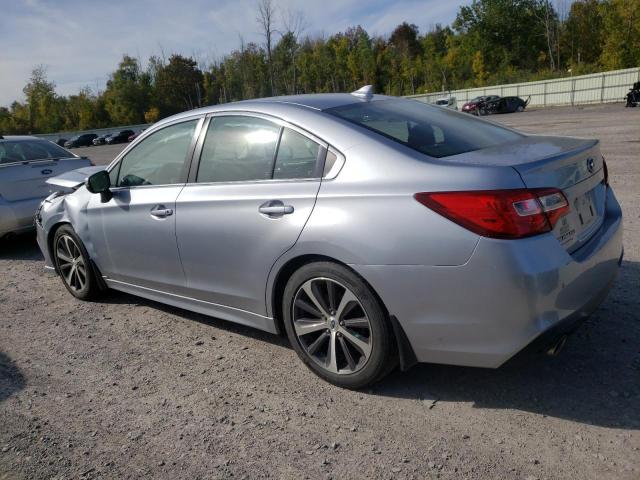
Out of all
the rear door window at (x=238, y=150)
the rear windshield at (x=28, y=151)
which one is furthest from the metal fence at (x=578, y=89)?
the rear door window at (x=238, y=150)

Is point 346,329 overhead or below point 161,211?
below

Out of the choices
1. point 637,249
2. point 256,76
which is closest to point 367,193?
point 637,249

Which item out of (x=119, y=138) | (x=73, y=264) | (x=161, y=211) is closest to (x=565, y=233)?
(x=161, y=211)

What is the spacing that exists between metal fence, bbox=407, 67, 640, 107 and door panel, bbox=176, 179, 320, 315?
36.0 metres

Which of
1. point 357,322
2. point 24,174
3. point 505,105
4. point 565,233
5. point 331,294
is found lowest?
point 505,105

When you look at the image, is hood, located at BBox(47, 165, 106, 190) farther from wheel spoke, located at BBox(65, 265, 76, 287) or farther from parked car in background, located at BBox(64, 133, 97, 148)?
parked car in background, located at BBox(64, 133, 97, 148)

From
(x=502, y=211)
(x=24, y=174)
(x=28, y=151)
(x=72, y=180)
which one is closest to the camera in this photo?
(x=502, y=211)

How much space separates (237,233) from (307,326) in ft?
2.31

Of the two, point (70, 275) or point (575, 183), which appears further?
point (70, 275)

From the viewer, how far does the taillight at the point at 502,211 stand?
2.44 metres

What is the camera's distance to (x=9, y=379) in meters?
3.67

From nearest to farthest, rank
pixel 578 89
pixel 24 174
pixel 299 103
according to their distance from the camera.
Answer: pixel 299 103, pixel 24 174, pixel 578 89

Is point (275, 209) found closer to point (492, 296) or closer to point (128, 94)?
point (492, 296)

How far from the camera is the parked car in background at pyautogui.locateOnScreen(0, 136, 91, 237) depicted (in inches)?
273
